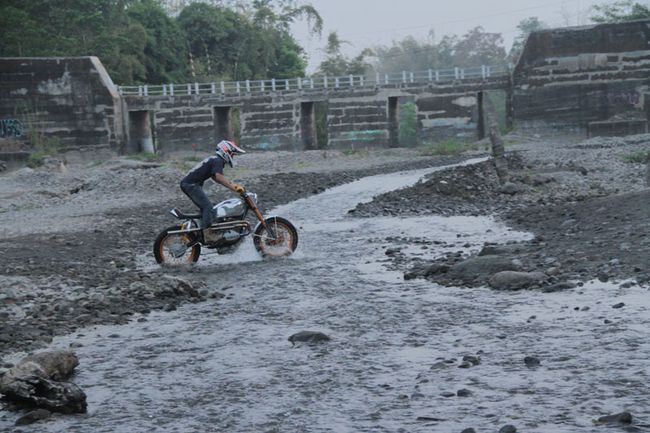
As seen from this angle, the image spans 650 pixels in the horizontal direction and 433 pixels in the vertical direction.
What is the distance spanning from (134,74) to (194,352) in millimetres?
51011

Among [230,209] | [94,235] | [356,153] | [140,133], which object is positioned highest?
[140,133]

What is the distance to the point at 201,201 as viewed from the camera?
13016 mm

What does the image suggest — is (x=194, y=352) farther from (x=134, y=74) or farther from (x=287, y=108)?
(x=134, y=74)

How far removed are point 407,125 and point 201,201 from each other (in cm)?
5814

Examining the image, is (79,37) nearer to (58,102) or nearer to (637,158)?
(58,102)

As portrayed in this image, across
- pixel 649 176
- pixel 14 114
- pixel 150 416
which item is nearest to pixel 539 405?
pixel 150 416

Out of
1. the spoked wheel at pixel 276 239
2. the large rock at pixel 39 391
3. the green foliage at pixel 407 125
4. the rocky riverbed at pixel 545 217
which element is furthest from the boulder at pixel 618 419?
the green foliage at pixel 407 125

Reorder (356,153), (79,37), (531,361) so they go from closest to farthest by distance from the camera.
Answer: (531,361) → (356,153) → (79,37)

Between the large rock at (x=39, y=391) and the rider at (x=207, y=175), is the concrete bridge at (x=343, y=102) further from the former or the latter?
the large rock at (x=39, y=391)

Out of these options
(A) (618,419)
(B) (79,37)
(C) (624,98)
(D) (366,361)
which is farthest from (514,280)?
(B) (79,37)

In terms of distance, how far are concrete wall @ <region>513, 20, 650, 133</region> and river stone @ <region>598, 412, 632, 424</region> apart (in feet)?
145

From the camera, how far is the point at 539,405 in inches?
232

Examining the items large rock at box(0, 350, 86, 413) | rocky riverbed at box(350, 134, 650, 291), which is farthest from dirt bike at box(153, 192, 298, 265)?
large rock at box(0, 350, 86, 413)

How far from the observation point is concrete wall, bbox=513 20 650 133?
47928 millimetres
